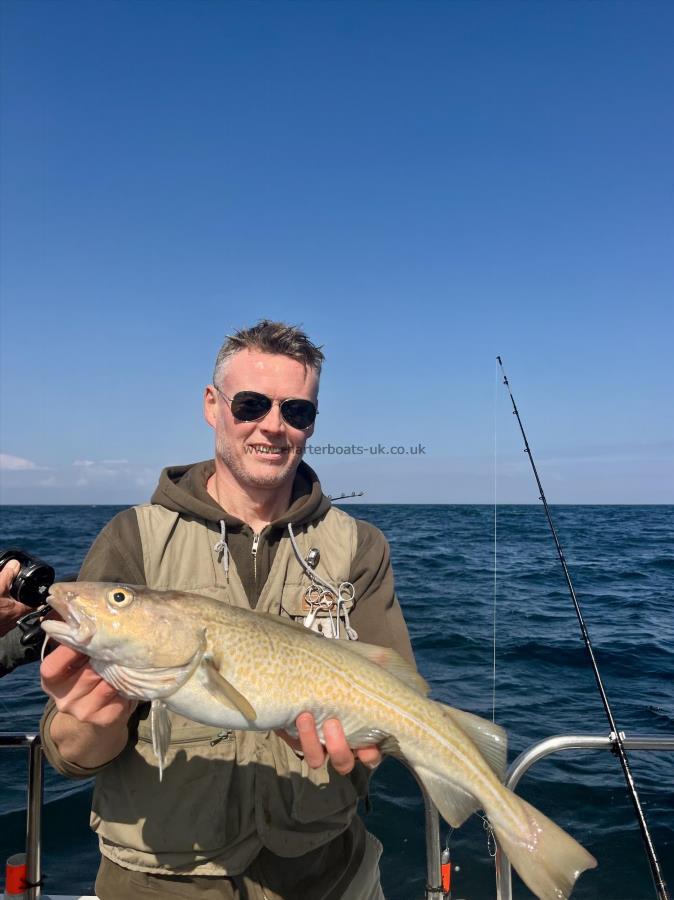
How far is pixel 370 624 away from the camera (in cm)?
328

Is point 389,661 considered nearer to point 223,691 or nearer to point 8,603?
point 223,691

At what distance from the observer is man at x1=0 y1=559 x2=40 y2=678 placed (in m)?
3.18

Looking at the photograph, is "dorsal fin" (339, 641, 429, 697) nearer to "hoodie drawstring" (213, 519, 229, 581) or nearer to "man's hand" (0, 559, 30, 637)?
"hoodie drawstring" (213, 519, 229, 581)

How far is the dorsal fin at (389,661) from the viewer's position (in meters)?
2.90

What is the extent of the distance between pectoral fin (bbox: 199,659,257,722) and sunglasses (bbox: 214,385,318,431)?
1.28 metres

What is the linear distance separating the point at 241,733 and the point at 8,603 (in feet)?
4.54

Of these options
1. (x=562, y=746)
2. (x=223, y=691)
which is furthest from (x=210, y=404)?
(x=562, y=746)

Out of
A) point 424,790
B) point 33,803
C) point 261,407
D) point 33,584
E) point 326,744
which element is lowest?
point 33,803

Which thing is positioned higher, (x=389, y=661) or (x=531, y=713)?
(x=389, y=661)

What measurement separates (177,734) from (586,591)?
17.7 m

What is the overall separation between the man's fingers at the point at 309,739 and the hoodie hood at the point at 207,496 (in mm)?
1006

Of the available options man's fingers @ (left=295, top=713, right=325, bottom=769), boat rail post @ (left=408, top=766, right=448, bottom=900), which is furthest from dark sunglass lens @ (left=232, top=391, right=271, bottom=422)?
boat rail post @ (left=408, top=766, right=448, bottom=900)

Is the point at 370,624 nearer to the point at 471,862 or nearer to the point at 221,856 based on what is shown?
the point at 221,856

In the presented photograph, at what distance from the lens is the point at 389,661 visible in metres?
2.93
